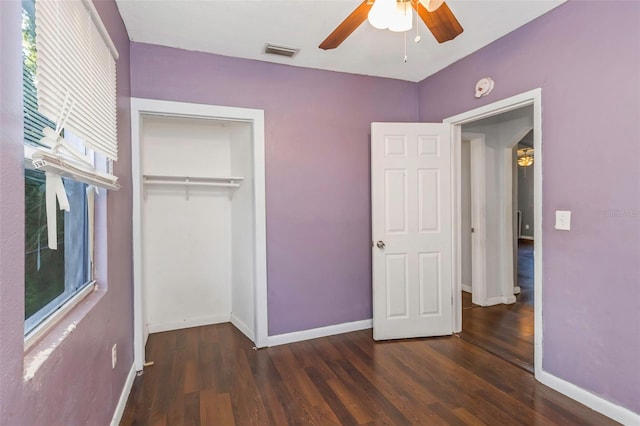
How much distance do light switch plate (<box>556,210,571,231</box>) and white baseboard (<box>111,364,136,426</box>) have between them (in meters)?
3.02

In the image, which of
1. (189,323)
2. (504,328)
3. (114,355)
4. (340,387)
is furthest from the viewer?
(189,323)

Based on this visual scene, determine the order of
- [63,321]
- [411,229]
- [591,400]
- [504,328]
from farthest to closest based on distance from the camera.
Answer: [504,328] → [411,229] → [591,400] → [63,321]

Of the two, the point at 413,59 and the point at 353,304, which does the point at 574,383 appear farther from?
the point at 413,59

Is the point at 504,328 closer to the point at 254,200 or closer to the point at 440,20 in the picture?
the point at 254,200

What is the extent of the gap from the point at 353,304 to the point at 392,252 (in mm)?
700

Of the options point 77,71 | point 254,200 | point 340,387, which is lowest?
point 340,387

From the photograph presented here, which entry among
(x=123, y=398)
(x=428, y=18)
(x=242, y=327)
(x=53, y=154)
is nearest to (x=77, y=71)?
(x=53, y=154)

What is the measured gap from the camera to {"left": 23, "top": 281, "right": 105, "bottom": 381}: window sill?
37.5 inches

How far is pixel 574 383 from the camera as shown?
6.88 ft

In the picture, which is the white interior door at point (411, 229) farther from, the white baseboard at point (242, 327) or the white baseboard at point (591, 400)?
the white baseboard at point (242, 327)

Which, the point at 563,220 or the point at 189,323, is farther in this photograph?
the point at 189,323

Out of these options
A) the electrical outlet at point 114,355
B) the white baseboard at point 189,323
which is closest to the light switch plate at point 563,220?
the electrical outlet at point 114,355

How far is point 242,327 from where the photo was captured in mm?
3234

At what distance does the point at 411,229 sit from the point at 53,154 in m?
2.67
